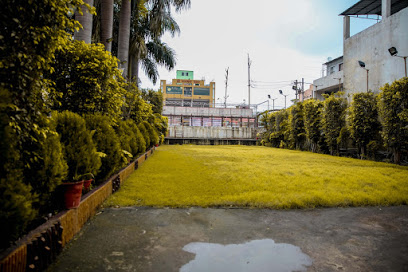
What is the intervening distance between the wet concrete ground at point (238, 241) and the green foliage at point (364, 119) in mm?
7541

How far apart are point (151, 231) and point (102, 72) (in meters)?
3.25

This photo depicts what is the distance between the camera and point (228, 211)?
338cm

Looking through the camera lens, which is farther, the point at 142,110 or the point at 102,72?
the point at 142,110

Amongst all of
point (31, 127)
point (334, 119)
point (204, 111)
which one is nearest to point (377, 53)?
point (334, 119)

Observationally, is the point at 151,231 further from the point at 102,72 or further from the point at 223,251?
the point at 102,72

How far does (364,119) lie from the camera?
32.0 ft

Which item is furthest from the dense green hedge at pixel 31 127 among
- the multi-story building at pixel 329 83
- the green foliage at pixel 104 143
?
the multi-story building at pixel 329 83

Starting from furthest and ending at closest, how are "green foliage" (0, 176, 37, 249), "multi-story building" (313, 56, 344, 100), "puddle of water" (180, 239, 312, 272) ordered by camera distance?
"multi-story building" (313, 56, 344, 100)
"puddle of water" (180, 239, 312, 272)
"green foliage" (0, 176, 37, 249)

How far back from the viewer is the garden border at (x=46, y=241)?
1.54m

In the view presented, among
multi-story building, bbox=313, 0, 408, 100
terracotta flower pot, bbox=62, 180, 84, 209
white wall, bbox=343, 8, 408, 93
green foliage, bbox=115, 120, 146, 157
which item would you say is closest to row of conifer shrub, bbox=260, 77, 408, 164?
multi-story building, bbox=313, 0, 408, 100

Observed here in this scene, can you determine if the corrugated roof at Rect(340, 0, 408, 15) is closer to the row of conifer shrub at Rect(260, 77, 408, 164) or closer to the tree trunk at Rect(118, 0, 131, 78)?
the row of conifer shrub at Rect(260, 77, 408, 164)

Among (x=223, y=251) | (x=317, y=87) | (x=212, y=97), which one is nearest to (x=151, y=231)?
(x=223, y=251)

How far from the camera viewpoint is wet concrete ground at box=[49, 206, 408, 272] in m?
2.02

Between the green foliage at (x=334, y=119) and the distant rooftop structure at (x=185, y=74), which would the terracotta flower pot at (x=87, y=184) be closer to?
the green foliage at (x=334, y=119)
